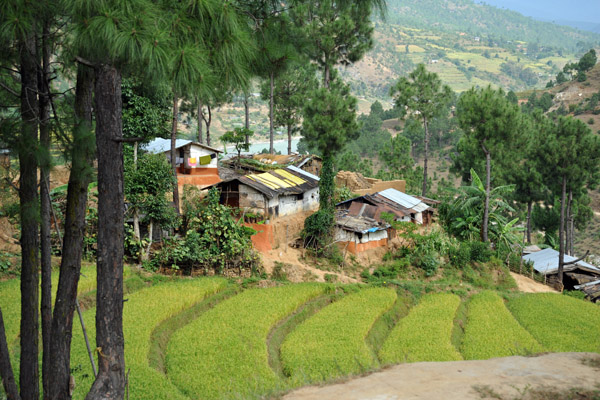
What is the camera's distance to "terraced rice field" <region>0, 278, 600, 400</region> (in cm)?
1092

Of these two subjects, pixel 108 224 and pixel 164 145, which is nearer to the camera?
pixel 108 224

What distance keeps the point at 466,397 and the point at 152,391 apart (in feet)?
20.8

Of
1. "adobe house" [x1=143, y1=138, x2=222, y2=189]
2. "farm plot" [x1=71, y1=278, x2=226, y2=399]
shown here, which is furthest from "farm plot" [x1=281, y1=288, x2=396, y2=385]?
"adobe house" [x1=143, y1=138, x2=222, y2=189]

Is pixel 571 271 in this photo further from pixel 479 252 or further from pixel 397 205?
pixel 397 205

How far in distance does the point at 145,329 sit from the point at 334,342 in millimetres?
5157

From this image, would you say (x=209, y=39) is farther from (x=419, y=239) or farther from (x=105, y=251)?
(x=419, y=239)

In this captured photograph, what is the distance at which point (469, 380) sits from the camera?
795 centimetres

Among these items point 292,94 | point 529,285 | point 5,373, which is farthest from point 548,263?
point 5,373

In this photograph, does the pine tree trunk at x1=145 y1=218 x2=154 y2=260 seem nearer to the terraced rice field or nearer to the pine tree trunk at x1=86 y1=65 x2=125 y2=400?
the terraced rice field

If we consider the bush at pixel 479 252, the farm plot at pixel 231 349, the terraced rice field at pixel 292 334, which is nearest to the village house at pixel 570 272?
the bush at pixel 479 252

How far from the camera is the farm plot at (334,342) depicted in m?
11.6

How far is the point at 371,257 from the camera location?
2380 centimetres

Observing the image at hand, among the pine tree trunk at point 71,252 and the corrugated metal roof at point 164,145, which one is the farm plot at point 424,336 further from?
the corrugated metal roof at point 164,145

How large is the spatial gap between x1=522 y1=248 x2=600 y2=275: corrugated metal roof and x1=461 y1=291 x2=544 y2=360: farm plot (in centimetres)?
1067
